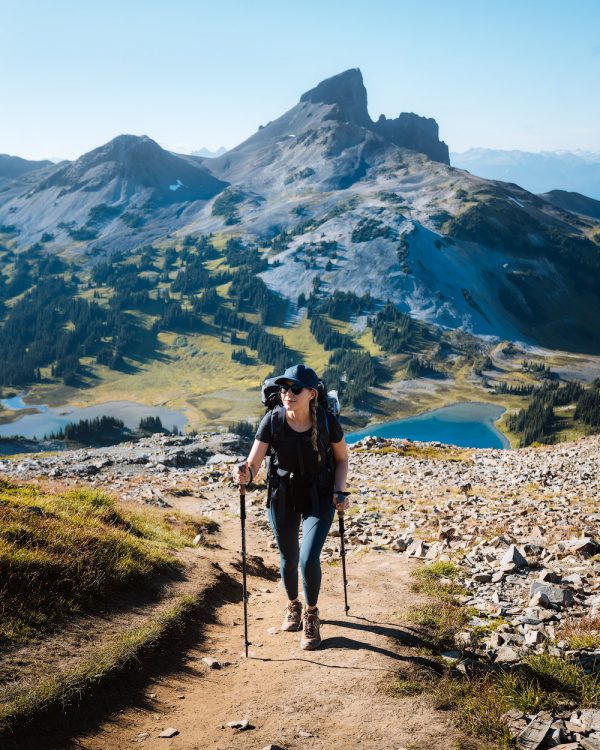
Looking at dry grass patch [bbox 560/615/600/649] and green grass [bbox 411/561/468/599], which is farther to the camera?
green grass [bbox 411/561/468/599]

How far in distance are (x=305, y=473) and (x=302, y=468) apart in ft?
0.37

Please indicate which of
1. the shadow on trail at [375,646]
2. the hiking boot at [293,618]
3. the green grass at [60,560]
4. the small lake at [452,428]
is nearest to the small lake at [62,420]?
the small lake at [452,428]

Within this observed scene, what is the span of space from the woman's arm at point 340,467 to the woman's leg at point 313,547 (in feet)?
0.79

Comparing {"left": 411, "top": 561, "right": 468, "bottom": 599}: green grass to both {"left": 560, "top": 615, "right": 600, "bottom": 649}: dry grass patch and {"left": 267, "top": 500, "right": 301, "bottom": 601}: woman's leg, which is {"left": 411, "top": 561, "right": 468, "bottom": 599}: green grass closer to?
{"left": 560, "top": 615, "right": 600, "bottom": 649}: dry grass patch

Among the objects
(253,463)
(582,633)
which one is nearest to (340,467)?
(253,463)

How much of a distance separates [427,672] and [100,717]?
437 centimetres

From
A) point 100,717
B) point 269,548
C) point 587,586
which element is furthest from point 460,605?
point 269,548

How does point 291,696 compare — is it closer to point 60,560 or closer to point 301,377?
point 301,377

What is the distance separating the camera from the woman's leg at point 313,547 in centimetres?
874

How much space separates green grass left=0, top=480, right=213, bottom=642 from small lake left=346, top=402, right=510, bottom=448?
15279cm

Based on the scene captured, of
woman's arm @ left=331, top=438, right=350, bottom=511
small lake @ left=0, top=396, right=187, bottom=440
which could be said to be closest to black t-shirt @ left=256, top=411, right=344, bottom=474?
woman's arm @ left=331, top=438, right=350, bottom=511

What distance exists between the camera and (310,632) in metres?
8.81

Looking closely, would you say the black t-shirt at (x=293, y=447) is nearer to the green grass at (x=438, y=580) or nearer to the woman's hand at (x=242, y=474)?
the woman's hand at (x=242, y=474)

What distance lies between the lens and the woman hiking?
28.7 ft
